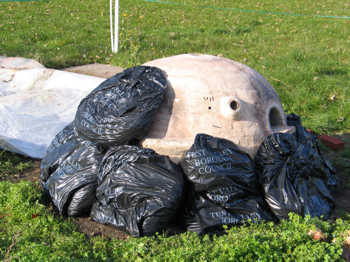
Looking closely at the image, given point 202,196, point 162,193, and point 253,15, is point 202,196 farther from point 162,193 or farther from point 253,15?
point 253,15

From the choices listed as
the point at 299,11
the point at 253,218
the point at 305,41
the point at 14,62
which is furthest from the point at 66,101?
the point at 299,11

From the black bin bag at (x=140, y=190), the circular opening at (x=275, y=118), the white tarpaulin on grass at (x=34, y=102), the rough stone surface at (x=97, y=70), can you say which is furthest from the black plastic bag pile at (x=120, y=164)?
the rough stone surface at (x=97, y=70)

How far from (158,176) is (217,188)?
1.56 feet

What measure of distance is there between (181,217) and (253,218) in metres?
0.58

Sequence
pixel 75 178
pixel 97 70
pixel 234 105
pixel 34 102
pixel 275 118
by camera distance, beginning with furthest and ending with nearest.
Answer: pixel 97 70, pixel 34 102, pixel 275 118, pixel 75 178, pixel 234 105

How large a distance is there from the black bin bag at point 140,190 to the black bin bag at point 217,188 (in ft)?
0.46

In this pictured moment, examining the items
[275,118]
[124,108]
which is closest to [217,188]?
[124,108]

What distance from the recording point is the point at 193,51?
870cm

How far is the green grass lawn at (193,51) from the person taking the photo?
2686 millimetres

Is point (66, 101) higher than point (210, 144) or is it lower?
lower

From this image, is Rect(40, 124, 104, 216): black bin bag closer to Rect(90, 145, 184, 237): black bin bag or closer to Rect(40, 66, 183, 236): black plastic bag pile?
Rect(40, 66, 183, 236): black plastic bag pile

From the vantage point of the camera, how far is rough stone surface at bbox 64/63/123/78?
741 centimetres

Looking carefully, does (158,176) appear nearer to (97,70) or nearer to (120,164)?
(120,164)

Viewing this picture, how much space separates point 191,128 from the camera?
11.5ft
